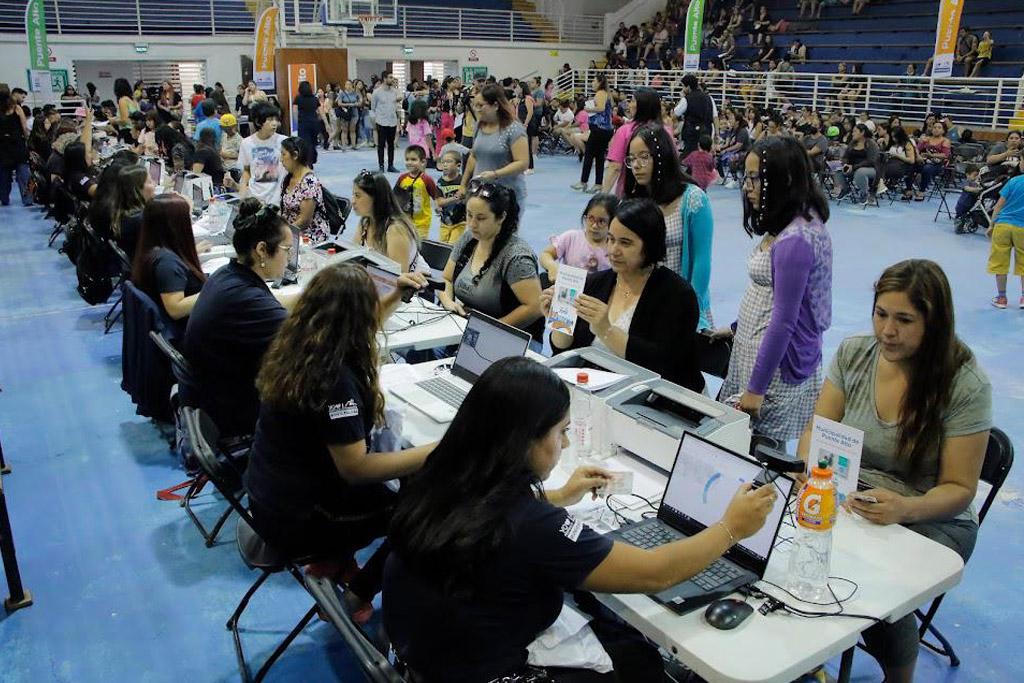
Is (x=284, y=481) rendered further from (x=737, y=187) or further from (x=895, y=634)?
(x=737, y=187)

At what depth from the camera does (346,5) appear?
18.9 meters

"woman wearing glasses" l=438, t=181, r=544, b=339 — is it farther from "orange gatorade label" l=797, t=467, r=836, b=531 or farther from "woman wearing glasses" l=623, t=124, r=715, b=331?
"orange gatorade label" l=797, t=467, r=836, b=531

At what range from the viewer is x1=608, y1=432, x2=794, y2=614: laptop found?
1953 millimetres

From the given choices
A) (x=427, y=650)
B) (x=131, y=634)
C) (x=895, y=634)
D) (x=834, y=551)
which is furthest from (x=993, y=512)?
(x=131, y=634)

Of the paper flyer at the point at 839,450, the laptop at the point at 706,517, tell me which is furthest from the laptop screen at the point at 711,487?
the paper flyer at the point at 839,450

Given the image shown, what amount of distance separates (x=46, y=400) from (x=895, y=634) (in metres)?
4.59

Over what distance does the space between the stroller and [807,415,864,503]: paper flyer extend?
27.7 ft

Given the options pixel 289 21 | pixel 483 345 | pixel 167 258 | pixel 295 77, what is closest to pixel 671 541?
pixel 483 345

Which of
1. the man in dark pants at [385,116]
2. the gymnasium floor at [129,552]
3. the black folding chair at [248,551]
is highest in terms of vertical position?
the man in dark pants at [385,116]

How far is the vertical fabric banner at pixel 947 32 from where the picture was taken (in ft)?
37.0

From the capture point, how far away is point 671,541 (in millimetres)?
2156

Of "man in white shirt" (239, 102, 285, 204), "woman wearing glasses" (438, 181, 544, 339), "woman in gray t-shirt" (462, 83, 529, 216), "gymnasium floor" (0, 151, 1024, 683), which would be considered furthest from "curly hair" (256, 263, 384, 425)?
"man in white shirt" (239, 102, 285, 204)

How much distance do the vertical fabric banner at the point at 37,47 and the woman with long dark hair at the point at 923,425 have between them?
1442cm

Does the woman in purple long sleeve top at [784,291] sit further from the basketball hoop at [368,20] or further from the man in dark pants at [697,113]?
the basketball hoop at [368,20]
